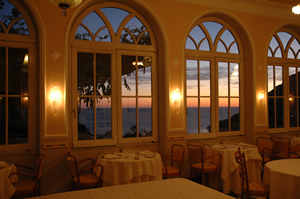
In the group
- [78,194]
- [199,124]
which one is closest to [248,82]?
[199,124]

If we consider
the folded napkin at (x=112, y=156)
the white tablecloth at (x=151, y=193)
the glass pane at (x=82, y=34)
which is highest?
the glass pane at (x=82, y=34)

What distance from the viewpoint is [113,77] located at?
6055 millimetres

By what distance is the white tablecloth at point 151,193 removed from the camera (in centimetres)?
256

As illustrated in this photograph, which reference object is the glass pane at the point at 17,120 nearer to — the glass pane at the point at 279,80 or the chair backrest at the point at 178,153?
the chair backrest at the point at 178,153

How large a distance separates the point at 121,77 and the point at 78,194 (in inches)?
148

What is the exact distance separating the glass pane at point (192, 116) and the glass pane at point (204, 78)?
1.11ft

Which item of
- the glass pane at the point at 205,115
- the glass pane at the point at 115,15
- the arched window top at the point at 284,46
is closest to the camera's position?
the glass pane at the point at 115,15

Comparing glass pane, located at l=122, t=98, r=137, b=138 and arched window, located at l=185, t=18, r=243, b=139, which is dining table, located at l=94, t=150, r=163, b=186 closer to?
glass pane, located at l=122, t=98, r=137, b=138

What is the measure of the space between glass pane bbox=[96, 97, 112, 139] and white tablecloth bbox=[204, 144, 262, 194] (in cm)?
229

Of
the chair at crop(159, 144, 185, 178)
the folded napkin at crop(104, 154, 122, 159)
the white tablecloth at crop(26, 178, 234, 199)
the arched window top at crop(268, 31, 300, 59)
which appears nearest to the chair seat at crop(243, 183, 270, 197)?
the chair at crop(159, 144, 185, 178)

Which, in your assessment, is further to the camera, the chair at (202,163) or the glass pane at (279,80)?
the glass pane at (279,80)

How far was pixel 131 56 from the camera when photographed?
6281 millimetres

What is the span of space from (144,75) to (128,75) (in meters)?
0.40

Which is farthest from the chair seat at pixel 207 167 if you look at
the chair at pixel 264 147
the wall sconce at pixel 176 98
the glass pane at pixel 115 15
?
the glass pane at pixel 115 15
